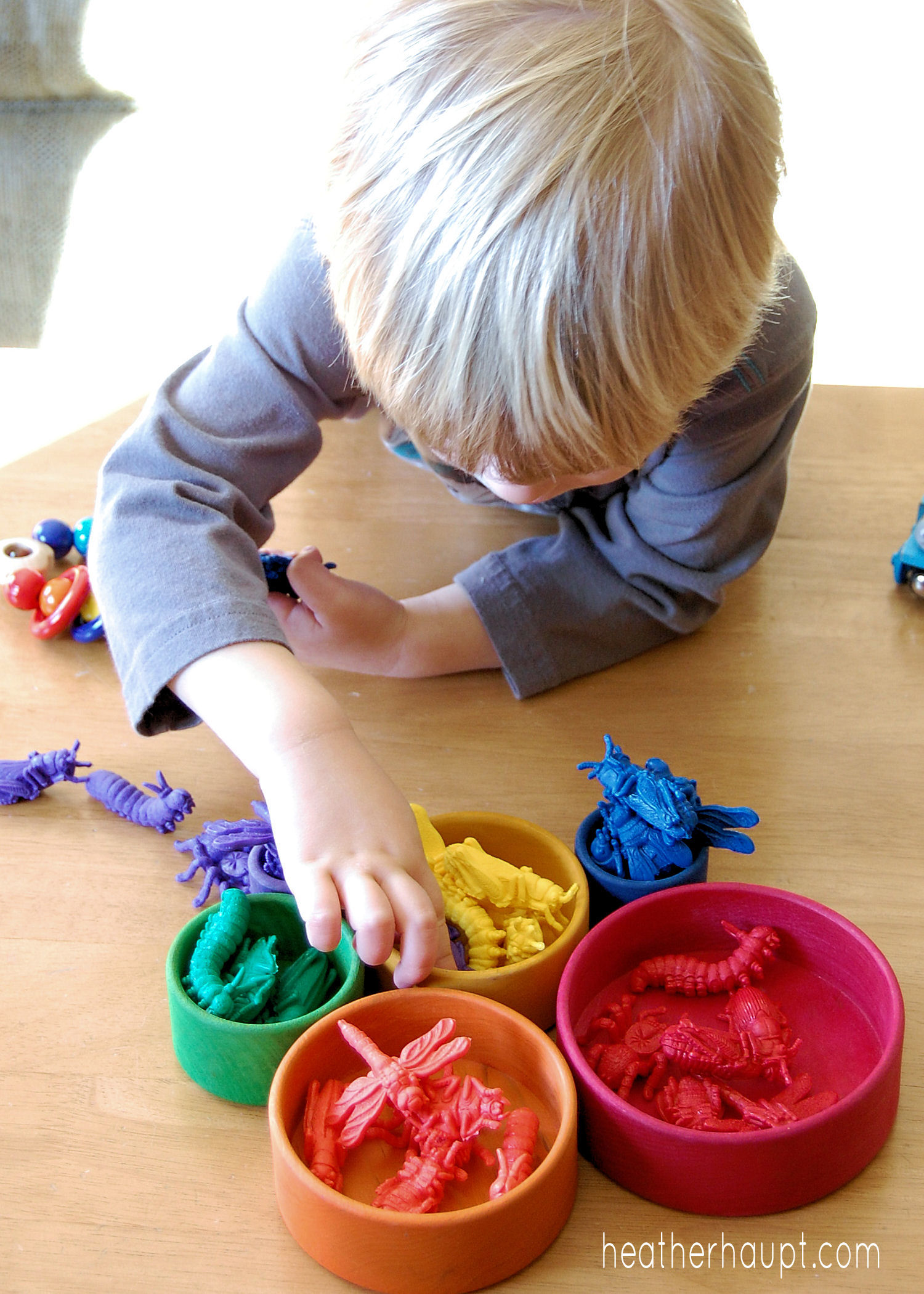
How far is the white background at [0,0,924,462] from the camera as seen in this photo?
Result: 1788 millimetres

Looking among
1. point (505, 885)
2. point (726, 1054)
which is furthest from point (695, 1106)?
point (505, 885)

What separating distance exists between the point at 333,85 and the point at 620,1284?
0.48 m

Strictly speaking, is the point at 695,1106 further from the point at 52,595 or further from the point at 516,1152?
the point at 52,595

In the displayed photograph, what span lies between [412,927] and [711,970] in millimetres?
139

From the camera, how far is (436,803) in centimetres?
64

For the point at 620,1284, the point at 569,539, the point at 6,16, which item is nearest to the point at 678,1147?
the point at 620,1284

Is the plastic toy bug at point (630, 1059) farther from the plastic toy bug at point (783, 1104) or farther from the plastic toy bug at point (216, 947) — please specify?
the plastic toy bug at point (216, 947)

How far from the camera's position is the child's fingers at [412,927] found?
1.59 ft

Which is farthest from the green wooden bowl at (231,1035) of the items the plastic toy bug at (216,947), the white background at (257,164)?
the white background at (257,164)

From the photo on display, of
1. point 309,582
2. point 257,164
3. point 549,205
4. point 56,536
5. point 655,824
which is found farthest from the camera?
point 257,164

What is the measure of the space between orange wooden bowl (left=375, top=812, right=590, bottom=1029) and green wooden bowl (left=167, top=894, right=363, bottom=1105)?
0.02 metres

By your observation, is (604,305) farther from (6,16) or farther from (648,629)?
(6,16)

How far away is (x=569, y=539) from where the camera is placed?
778mm

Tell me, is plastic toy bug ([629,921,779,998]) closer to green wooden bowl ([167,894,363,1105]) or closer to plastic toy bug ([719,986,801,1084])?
plastic toy bug ([719,986,801,1084])
